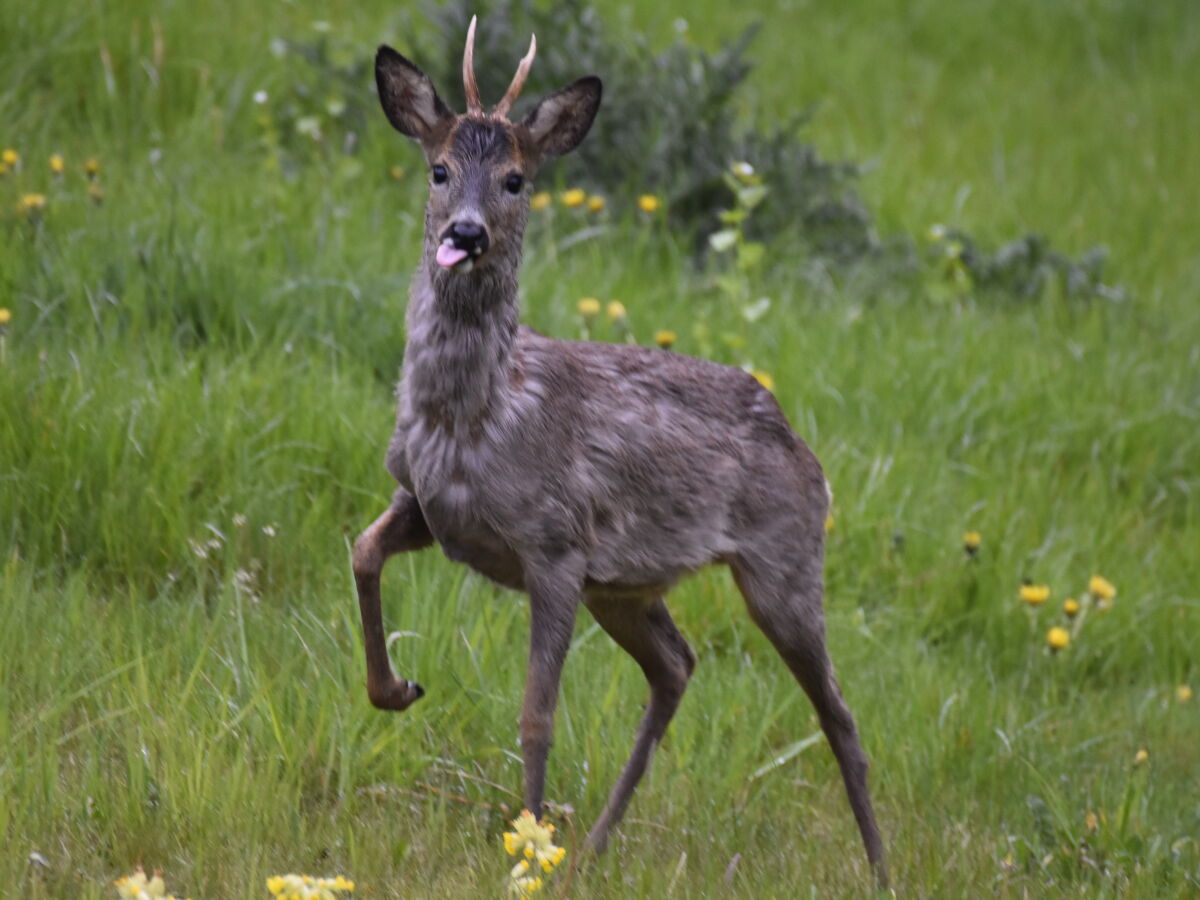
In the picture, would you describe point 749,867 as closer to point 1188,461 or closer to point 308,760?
point 308,760

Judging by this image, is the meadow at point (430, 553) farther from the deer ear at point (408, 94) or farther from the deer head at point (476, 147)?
the deer ear at point (408, 94)

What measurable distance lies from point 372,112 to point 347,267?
1542 mm

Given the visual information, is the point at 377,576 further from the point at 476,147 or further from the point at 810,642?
the point at 810,642

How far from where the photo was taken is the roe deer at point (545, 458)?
4148 mm

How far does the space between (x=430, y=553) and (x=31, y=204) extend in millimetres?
2209

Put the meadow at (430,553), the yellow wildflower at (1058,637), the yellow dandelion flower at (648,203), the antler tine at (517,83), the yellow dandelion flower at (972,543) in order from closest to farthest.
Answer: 1. the antler tine at (517,83)
2. the meadow at (430,553)
3. the yellow wildflower at (1058,637)
4. the yellow dandelion flower at (972,543)
5. the yellow dandelion flower at (648,203)

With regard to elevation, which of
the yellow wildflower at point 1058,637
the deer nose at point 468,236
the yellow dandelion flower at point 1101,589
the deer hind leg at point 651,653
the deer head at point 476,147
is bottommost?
the yellow wildflower at point 1058,637

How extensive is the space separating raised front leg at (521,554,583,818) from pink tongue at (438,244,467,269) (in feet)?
2.54

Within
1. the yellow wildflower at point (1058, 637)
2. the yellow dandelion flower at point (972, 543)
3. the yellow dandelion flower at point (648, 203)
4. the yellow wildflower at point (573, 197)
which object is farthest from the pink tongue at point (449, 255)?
the yellow dandelion flower at point (648, 203)

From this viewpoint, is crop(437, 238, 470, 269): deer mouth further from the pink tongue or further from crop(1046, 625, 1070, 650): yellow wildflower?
crop(1046, 625, 1070, 650): yellow wildflower

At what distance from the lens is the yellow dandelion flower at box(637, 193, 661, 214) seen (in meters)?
7.86

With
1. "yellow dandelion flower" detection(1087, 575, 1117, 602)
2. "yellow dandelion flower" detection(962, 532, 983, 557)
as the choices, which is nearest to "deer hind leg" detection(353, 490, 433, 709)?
"yellow dandelion flower" detection(962, 532, 983, 557)

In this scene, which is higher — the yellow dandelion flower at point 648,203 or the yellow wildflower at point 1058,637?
the yellow dandelion flower at point 648,203

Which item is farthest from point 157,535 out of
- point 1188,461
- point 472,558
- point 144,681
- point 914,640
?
point 1188,461
